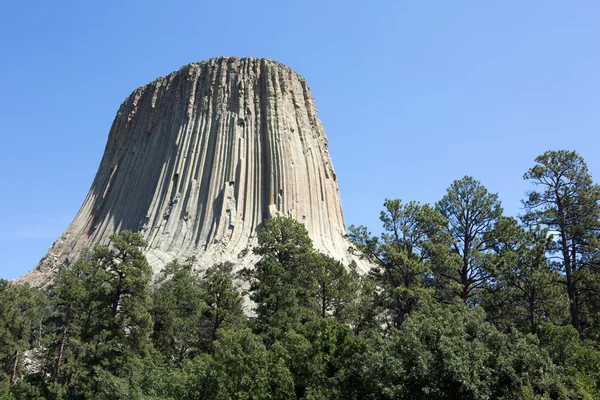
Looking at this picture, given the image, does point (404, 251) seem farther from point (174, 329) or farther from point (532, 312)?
point (174, 329)

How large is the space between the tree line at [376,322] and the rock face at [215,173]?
21.5 meters

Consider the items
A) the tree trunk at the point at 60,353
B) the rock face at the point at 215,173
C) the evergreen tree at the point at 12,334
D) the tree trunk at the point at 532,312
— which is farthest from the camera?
the rock face at the point at 215,173

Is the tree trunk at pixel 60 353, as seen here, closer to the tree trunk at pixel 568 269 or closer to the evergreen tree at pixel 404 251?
the evergreen tree at pixel 404 251

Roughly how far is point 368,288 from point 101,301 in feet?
44.5

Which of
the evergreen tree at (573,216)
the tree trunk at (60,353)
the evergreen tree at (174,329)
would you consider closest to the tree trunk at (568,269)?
the evergreen tree at (573,216)

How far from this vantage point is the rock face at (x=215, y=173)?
57562mm

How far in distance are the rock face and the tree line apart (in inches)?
848

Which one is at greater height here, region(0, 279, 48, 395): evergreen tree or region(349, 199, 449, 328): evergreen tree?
region(349, 199, 449, 328): evergreen tree

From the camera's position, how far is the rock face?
57.6 metres

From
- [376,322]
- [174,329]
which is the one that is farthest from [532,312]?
[174,329]

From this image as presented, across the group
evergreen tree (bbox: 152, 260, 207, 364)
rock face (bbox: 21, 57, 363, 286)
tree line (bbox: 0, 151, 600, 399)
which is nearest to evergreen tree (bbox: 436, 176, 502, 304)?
tree line (bbox: 0, 151, 600, 399)

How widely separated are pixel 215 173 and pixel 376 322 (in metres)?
37.2

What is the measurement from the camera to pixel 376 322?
28344mm

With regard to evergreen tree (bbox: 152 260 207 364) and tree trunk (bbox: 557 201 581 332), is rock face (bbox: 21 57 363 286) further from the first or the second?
tree trunk (bbox: 557 201 581 332)
